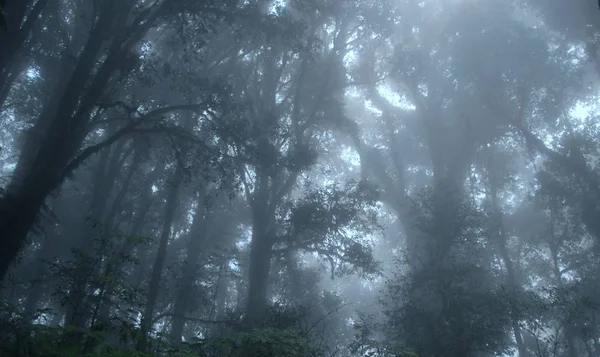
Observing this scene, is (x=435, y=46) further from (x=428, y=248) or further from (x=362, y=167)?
(x=428, y=248)

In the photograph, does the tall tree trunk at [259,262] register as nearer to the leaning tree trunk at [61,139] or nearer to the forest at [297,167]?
the forest at [297,167]

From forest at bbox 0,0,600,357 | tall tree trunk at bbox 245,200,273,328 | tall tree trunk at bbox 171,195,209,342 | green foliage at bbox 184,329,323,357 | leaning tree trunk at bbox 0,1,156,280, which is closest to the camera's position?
green foliage at bbox 184,329,323,357

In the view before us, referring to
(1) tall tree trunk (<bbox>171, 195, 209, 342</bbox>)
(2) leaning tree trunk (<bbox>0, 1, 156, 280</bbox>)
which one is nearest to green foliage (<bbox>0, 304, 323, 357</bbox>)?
(2) leaning tree trunk (<bbox>0, 1, 156, 280</bbox>)

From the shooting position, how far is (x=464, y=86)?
108ft

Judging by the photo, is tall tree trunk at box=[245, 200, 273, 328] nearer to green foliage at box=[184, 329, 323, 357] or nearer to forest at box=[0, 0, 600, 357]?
forest at box=[0, 0, 600, 357]

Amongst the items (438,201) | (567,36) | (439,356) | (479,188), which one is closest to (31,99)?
(438,201)

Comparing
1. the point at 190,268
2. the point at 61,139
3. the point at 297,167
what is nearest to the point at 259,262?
the point at 190,268

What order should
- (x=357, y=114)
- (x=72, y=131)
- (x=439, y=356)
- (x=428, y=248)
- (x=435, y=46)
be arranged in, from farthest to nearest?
(x=357, y=114), (x=435, y=46), (x=428, y=248), (x=439, y=356), (x=72, y=131)

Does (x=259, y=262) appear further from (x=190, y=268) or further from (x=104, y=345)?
(x=104, y=345)

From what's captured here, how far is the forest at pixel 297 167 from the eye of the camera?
39.8 feet

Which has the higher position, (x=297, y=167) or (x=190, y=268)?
(x=297, y=167)

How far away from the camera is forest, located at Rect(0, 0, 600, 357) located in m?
12.1

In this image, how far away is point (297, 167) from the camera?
19859 millimetres

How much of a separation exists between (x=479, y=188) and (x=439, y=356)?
65.2 feet
